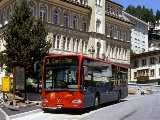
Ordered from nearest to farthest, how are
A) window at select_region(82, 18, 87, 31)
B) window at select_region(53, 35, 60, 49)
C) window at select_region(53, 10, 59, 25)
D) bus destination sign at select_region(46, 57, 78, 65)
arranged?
bus destination sign at select_region(46, 57, 78, 65) < window at select_region(53, 35, 60, 49) < window at select_region(53, 10, 59, 25) < window at select_region(82, 18, 87, 31)

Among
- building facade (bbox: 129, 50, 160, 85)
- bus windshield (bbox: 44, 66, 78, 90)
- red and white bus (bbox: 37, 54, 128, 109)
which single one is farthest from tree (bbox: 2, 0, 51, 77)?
building facade (bbox: 129, 50, 160, 85)

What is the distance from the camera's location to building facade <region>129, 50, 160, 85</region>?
6919cm

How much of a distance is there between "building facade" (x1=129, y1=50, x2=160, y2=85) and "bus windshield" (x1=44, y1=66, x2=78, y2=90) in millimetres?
54709

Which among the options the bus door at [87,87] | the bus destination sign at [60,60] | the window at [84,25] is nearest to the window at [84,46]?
the window at [84,25]

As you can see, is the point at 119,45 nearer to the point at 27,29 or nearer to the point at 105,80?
the point at 27,29

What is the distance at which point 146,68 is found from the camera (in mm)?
72625

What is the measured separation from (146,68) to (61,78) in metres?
58.5

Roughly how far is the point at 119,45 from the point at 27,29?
37.6 m

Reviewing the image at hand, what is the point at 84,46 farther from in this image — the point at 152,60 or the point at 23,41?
the point at 23,41

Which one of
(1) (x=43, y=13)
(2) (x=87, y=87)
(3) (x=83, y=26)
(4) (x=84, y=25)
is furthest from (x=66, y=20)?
(2) (x=87, y=87)

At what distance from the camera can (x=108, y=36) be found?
58.1 m

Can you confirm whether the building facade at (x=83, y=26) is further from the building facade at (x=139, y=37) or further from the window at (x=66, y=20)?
the building facade at (x=139, y=37)

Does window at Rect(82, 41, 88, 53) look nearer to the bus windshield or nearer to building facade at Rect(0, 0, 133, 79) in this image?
building facade at Rect(0, 0, 133, 79)

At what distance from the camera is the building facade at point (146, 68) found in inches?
2724
